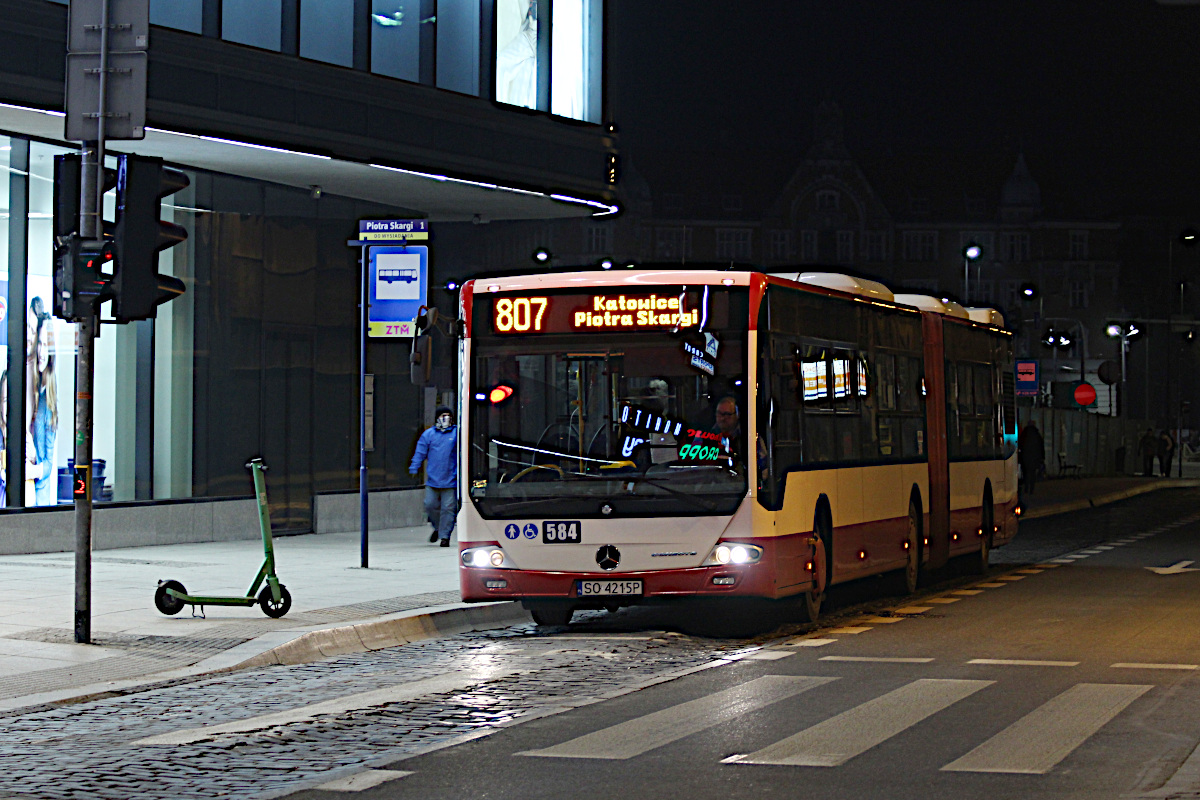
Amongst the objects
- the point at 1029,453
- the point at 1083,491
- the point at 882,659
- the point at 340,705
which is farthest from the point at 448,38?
the point at 1083,491

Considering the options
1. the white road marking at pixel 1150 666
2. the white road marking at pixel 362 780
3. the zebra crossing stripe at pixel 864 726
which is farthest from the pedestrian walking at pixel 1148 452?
the white road marking at pixel 362 780

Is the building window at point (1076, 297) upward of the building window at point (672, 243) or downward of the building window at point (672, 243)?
downward

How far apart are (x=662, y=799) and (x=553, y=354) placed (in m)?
7.02

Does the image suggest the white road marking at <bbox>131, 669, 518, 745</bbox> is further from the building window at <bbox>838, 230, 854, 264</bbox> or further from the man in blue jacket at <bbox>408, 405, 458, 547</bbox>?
the building window at <bbox>838, 230, 854, 264</bbox>

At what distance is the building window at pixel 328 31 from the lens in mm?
23719

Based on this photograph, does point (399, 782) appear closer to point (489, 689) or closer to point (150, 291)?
point (489, 689)

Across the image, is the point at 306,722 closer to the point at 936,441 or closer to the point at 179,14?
the point at 936,441

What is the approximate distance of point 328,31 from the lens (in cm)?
2406

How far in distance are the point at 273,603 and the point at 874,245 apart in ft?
410

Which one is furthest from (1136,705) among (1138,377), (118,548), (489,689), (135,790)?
(1138,377)

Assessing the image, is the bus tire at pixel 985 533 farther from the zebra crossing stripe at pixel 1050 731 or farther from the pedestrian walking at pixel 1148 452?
the pedestrian walking at pixel 1148 452

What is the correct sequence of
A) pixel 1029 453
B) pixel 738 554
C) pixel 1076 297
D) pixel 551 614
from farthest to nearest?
1. pixel 1076 297
2. pixel 1029 453
3. pixel 551 614
4. pixel 738 554

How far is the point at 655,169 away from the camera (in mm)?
140125

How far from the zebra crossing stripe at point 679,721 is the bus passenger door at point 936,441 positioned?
7656 millimetres
